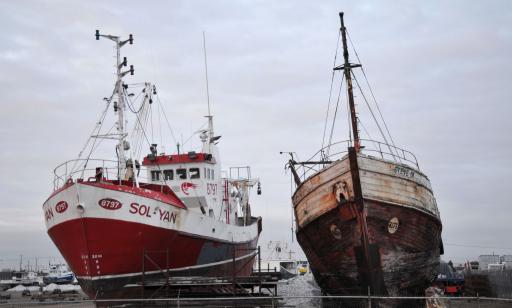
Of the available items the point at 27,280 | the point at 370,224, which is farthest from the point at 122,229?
the point at 27,280

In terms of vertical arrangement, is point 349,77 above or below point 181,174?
above

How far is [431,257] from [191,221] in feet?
32.1

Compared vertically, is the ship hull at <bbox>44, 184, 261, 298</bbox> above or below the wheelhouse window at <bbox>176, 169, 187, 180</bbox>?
below

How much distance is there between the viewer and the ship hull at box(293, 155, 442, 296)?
1917 cm

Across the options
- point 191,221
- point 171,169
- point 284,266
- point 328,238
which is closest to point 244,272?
point 171,169

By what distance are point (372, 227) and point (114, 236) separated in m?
9.31

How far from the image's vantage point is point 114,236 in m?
19.7

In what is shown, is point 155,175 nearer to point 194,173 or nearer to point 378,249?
point 194,173

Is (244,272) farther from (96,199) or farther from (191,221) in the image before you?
(96,199)

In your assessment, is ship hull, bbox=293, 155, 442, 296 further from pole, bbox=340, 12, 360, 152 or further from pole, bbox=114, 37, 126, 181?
pole, bbox=114, 37, 126, 181

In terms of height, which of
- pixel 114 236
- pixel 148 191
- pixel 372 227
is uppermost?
pixel 148 191

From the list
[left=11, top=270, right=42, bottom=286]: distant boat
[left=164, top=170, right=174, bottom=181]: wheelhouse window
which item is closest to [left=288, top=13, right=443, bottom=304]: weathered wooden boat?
[left=164, top=170, right=174, bottom=181]: wheelhouse window

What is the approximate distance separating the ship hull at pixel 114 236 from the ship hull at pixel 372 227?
3744mm

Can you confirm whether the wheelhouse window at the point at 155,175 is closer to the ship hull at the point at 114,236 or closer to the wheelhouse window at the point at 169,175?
the wheelhouse window at the point at 169,175
